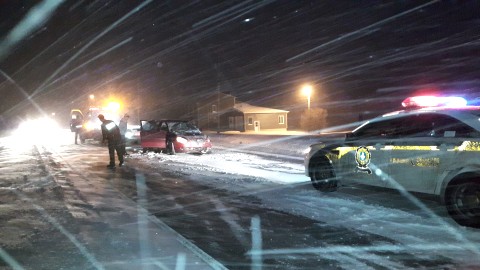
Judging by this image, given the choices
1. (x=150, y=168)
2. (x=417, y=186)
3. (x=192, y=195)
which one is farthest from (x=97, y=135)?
(x=417, y=186)

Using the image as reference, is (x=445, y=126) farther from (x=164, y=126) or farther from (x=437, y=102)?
(x=164, y=126)

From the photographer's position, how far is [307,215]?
23.2ft

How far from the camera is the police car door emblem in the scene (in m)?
7.59

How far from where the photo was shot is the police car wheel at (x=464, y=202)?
19.9 feet

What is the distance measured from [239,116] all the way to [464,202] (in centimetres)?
5229

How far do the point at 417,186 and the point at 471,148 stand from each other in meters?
1.05

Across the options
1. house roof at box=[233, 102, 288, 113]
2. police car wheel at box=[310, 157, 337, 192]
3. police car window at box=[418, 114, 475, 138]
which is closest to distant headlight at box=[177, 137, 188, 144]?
police car wheel at box=[310, 157, 337, 192]

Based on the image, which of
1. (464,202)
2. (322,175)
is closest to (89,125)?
(322,175)

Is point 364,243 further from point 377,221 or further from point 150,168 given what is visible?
point 150,168

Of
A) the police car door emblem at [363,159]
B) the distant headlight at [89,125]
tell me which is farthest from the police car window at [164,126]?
the police car door emblem at [363,159]

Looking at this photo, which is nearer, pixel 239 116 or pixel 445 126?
pixel 445 126

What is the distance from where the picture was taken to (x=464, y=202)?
6.19m

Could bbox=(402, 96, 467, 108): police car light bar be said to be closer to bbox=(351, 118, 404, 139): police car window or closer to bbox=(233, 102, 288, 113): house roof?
bbox=(351, 118, 404, 139): police car window

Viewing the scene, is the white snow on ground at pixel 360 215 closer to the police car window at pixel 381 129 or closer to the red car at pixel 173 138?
the police car window at pixel 381 129
